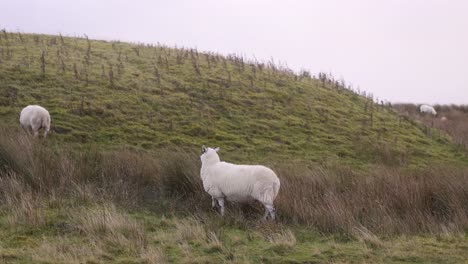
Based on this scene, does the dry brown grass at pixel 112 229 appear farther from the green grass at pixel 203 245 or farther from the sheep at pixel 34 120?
the sheep at pixel 34 120

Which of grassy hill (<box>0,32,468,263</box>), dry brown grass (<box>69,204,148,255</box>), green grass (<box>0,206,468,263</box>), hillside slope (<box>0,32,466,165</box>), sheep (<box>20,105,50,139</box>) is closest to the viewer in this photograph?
green grass (<box>0,206,468,263</box>)

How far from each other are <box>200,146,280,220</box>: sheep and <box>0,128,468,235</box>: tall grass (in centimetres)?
37

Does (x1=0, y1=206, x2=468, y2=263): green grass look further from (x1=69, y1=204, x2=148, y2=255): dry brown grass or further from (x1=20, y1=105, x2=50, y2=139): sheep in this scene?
(x1=20, y1=105, x2=50, y2=139): sheep

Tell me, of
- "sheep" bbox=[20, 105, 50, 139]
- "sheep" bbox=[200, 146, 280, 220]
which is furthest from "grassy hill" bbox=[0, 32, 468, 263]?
"sheep" bbox=[20, 105, 50, 139]

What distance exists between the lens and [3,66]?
23.2 metres

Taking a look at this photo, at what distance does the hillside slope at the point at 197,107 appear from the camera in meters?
19.6

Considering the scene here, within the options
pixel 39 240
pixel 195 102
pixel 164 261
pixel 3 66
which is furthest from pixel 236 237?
pixel 3 66

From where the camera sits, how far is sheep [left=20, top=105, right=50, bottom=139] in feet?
57.5

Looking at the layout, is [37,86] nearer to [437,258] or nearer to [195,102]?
[195,102]

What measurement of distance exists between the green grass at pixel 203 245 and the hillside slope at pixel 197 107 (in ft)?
29.5

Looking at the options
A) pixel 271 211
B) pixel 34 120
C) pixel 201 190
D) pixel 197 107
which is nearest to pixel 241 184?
pixel 271 211

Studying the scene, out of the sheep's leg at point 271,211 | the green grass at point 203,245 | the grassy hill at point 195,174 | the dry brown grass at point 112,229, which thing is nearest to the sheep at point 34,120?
the grassy hill at point 195,174

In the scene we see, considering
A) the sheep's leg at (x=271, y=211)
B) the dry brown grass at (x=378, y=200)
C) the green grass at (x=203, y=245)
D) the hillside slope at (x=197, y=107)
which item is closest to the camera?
the green grass at (x=203, y=245)

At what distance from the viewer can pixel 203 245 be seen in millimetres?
8352
